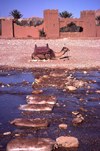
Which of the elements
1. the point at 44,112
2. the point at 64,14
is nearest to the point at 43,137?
the point at 44,112

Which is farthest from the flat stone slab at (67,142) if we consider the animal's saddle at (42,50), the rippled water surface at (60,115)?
the animal's saddle at (42,50)

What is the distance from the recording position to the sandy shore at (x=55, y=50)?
12453mm

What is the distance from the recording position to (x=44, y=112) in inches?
174

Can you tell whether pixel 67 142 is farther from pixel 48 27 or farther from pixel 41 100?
pixel 48 27

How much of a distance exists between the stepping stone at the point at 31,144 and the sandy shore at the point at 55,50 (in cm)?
868

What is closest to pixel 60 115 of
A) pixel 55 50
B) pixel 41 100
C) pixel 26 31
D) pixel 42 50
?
pixel 41 100

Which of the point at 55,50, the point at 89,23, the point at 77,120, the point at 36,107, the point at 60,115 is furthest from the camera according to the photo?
the point at 89,23

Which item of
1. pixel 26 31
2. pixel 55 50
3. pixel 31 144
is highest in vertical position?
pixel 26 31

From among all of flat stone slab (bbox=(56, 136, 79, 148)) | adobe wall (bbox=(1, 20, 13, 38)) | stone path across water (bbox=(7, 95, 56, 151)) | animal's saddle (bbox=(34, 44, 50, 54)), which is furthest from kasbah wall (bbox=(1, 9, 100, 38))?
flat stone slab (bbox=(56, 136, 79, 148))

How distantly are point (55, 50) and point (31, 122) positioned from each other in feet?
45.4

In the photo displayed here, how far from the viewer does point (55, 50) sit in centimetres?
1733

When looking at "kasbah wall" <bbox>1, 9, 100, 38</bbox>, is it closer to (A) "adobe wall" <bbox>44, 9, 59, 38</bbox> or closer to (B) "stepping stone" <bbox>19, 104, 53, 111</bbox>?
(A) "adobe wall" <bbox>44, 9, 59, 38</bbox>

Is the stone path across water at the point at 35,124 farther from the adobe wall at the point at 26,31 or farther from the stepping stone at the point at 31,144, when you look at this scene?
the adobe wall at the point at 26,31

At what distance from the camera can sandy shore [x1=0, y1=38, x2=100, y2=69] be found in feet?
40.9
